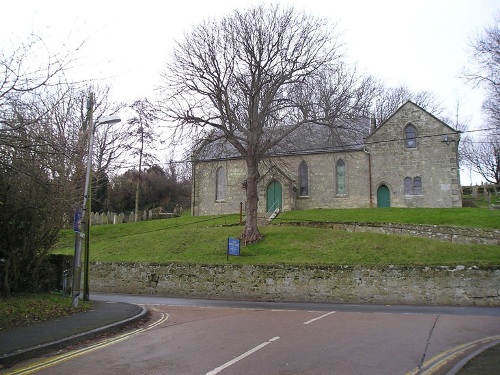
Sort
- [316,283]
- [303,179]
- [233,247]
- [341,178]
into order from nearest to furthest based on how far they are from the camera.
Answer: [316,283] → [233,247] → [341,178] → [303,179]

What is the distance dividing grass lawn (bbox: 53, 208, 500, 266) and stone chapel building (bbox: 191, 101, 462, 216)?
4.35 m

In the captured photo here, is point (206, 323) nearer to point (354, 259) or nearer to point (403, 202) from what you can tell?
point (354, 259)

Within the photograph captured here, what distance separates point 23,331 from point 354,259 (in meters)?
17.0

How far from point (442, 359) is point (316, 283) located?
13.4m

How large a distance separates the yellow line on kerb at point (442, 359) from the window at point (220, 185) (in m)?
37.4

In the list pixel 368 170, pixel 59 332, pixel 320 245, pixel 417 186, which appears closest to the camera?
pixel 59 332

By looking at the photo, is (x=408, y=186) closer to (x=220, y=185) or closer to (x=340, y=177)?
(x=340, y=177)

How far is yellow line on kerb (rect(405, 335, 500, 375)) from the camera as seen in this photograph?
7.11m

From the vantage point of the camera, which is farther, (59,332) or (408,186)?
(408,186)

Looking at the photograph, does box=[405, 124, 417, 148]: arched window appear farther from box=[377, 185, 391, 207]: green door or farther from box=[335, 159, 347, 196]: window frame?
box=[335, 159, 347, 196]: window frame

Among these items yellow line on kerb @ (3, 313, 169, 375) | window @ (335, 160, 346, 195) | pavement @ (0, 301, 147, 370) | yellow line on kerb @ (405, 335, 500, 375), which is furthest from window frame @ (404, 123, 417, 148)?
yellow line on kerb @ (3, 313, 169, 375)

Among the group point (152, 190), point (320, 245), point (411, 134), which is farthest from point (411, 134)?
point (152, 190)

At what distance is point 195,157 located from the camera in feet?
92.7

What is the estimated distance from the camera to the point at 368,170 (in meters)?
40.6
